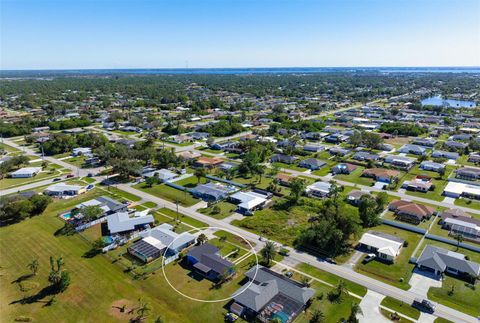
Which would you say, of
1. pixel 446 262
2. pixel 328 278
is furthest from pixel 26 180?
pixel 446 262

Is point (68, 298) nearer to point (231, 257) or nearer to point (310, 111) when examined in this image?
point (231, 257)

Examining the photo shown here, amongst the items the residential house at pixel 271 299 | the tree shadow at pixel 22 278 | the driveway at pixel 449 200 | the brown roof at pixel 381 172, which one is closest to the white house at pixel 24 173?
the tree shadow at pixel 22 278

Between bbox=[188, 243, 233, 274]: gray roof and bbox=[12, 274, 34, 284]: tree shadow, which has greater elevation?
bbox=[188, 243, 233, 274]: gray roof

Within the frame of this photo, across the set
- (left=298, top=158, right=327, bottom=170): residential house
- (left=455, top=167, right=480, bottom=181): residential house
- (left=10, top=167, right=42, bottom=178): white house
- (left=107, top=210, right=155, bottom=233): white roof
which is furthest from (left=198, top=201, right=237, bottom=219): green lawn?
(left=455, top=167, right=480, bottom=181): residential house

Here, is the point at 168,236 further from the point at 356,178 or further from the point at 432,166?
the point at 432,166

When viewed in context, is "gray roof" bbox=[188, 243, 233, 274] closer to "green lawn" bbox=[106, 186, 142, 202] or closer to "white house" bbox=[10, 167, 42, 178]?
"green lawn" bbox=[106, 186, 142, 202]

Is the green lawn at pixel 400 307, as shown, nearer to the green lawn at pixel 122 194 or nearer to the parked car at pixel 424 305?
the parked car at pixel 424 305
